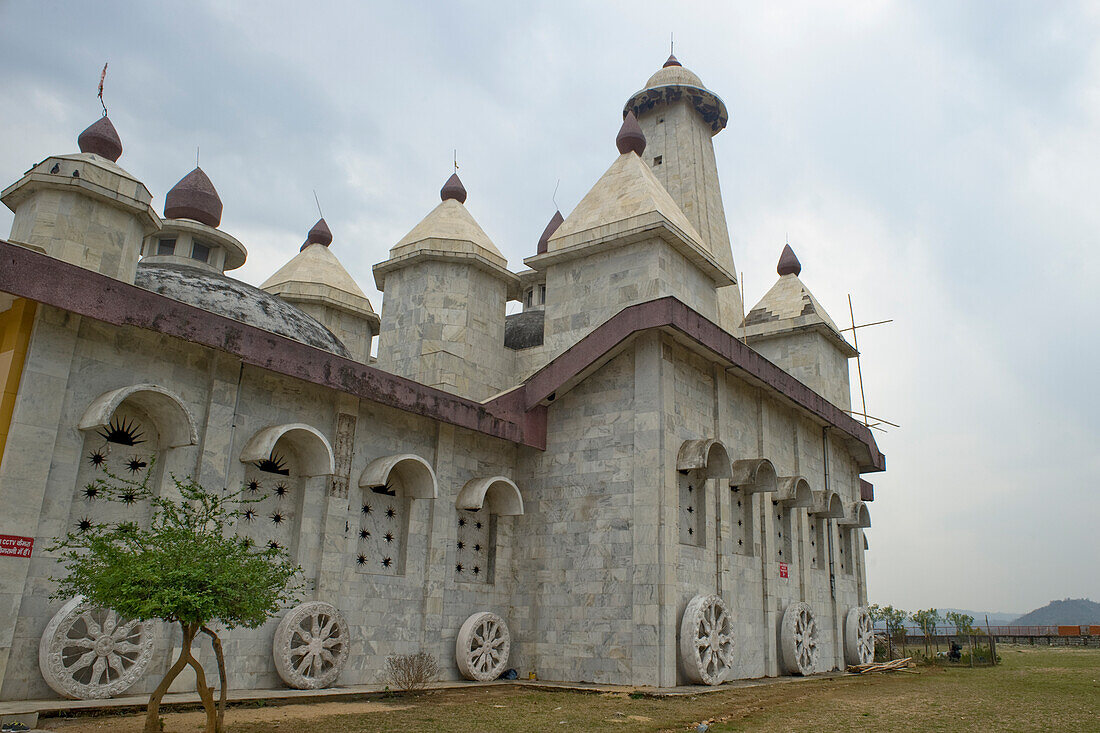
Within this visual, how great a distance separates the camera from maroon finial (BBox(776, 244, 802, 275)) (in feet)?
105

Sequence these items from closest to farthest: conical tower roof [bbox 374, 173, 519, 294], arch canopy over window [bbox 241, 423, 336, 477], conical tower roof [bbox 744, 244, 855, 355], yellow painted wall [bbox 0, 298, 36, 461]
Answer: yellow painted wall [bbox 0, 298, 36, 461] < arch canopy over window [bbox 241, 423, 336, 477] < conical tower roof [bbox 374, 173, 519, 294] < conical tower roof [bbox 744, 244, 855, 355]

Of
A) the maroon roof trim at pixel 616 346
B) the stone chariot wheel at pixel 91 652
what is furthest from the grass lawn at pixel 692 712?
the maroon roof trim at pixel 616 346

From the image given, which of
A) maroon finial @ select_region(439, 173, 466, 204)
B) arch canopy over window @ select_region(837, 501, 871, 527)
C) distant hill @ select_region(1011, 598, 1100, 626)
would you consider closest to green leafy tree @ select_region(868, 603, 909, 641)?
arch canopy over window @ select_region(837, 501, 871, 527)

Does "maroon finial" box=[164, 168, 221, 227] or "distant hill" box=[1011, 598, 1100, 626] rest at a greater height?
"maroon finial" box=[164, 168, 221, 227]

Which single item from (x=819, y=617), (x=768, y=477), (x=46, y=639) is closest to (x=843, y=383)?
(x=819, y=617)

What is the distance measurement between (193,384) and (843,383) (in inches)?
940

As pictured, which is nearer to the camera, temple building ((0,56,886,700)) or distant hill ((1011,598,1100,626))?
temple building ((0,56,886,700))

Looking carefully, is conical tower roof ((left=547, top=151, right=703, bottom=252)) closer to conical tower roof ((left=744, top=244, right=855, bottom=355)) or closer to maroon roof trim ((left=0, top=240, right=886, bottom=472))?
maroon roof trim ((left=0, top=240, right=886, bottom=472))

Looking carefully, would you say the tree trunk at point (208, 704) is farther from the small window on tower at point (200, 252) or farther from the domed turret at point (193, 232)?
the small window on tower at point (200, 252)

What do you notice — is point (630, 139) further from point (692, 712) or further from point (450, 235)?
point (692, 712)

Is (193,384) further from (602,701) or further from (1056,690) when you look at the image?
(1056,690)

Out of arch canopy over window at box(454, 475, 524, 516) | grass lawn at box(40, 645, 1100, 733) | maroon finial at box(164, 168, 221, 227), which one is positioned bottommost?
grass lawn at box(40, 645, 1100, 733)

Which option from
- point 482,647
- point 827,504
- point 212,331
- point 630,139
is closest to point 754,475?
point 827,504

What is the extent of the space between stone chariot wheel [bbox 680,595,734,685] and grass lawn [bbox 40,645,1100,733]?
632 mm
